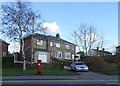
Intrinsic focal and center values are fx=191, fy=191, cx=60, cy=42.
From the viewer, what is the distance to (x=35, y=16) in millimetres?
27891

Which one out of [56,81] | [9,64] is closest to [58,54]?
[9,64]

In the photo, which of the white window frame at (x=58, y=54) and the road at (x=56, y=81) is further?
the white window frame at (x=58, y=54)

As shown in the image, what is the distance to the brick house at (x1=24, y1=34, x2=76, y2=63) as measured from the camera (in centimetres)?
4209

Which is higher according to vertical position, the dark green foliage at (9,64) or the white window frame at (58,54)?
the white window frame at (58,54)

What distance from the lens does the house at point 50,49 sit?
42094 mm

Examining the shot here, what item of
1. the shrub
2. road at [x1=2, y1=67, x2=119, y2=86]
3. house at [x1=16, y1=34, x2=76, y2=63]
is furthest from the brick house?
road at [x1=2, y1=67, x2=119, y2=86]

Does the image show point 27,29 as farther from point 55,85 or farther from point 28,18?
point 55,85

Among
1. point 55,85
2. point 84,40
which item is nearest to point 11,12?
point 55,85

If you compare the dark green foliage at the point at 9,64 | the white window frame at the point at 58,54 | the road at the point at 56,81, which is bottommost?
the road at the point at 56,81

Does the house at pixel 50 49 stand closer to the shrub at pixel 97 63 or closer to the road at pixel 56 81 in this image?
the shrub at pixel 97 63

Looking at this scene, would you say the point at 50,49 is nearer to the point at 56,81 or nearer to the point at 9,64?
the point at 9,64

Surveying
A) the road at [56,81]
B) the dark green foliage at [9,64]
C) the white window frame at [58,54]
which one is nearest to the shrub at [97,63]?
the dark green foliage at [9,64]

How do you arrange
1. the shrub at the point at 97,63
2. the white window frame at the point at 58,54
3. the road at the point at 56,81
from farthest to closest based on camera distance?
the white window frame at the point at 58,54, the shrub at the point at 97,63, the road at the point at 56,81

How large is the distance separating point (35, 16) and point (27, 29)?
7.37 ft
